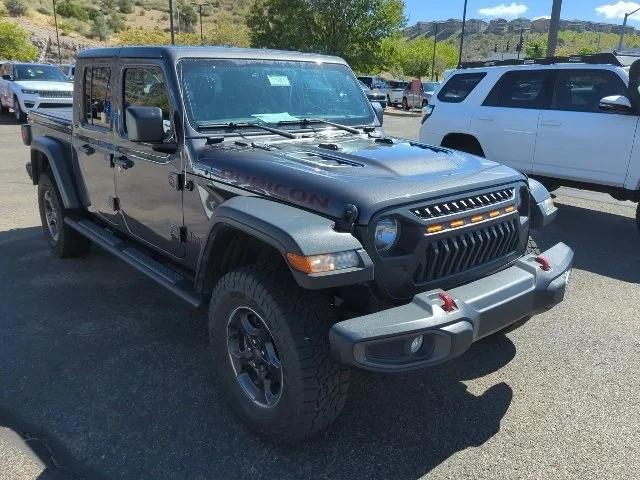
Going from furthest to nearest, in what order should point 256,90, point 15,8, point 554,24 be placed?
point 15,8 < point 554,24 < point 256,90

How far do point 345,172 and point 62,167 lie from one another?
3.26 m

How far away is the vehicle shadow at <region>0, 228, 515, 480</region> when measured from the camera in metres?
2.71

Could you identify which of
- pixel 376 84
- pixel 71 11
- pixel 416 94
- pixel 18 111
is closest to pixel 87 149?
pixel 18 111

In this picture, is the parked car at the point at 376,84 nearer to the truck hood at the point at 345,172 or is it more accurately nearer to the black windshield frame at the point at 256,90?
the black windshield frame at the point at 256,90

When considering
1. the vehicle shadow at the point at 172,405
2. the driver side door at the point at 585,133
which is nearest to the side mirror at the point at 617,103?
the driver side door at the point at 585,133

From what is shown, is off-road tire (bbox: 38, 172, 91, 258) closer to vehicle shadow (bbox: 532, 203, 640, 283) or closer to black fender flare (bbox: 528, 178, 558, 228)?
black fender flare (bbox: 528, 178, 558, 228)

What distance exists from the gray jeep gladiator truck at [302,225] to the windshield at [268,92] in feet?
0.03

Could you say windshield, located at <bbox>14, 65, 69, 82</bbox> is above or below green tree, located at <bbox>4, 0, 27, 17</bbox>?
below

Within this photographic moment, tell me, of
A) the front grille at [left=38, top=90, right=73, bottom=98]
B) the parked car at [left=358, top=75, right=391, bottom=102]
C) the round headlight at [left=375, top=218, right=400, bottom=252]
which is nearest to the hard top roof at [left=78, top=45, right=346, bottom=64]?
the round headlight at [left=375, top=218, right=400, bottom=252]

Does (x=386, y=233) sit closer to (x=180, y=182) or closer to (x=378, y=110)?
(x=180, y=182)

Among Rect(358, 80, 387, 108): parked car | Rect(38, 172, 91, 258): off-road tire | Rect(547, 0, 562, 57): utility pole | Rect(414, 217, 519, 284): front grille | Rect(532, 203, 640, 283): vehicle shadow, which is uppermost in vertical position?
Rect(547, 0, 562, 57): utility pole

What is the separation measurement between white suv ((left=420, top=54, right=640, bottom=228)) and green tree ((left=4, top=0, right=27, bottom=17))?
68046mm

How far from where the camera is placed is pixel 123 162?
4.07m

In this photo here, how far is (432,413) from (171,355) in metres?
1.71
